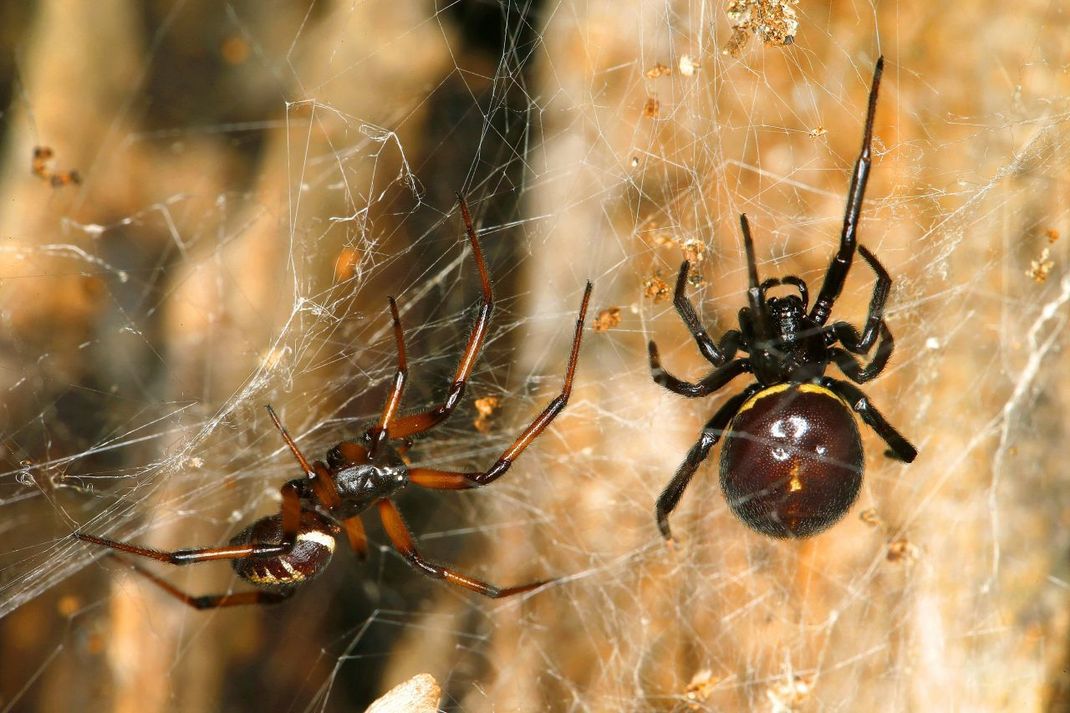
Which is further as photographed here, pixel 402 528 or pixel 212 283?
pixel 212 283

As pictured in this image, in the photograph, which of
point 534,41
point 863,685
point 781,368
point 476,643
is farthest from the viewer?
point 476,643

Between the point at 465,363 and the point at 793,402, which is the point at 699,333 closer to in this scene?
the point at 793,402

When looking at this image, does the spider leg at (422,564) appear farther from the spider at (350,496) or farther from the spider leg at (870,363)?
the spider leg at (870,363)

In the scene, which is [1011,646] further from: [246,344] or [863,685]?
[246,344]

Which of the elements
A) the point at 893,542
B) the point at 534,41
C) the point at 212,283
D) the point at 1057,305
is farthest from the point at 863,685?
the point at 212,283

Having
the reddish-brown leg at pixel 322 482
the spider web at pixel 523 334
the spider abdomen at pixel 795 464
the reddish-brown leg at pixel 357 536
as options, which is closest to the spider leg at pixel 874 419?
the spider abdomen at pixel 795 464

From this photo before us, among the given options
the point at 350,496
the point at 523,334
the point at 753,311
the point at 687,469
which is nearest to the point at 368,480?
the point at 350,496

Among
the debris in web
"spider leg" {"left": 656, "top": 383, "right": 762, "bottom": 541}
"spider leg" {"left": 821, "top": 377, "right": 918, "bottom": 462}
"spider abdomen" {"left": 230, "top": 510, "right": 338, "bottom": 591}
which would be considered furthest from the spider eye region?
the debris in web
